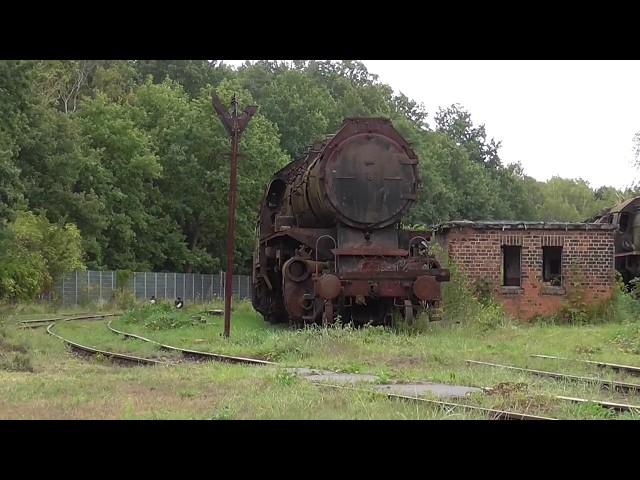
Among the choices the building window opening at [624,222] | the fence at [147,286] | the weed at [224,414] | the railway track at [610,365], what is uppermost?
the building window opening at [624,222]

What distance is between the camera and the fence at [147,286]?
41.1m

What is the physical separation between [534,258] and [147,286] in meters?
28.4

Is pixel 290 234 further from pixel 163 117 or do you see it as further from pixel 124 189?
pixel 163 117

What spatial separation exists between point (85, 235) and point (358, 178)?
31998 millimetres

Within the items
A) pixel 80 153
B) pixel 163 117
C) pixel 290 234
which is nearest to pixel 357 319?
pixel 290 234

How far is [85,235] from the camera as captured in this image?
4550 cm

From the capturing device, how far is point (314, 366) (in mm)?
11078

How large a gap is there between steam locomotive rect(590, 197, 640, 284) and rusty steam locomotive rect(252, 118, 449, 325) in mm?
12679

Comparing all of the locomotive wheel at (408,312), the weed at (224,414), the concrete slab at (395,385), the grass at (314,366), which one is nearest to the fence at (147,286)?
the grass at (314,366)

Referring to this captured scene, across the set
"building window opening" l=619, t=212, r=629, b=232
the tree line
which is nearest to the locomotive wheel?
"building window opening" l=619, t=212, r=629, b=232

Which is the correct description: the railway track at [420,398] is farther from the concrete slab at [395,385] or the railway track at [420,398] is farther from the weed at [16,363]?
the weed at [16,363]

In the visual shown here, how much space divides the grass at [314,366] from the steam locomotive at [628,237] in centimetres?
889

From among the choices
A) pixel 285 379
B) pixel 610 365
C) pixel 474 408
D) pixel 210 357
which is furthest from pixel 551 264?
pixel 474 408

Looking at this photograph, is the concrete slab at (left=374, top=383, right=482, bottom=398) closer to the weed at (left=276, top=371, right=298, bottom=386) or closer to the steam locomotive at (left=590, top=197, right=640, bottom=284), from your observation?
the weed at (left=276, top=371, right=298, bottom=386)
